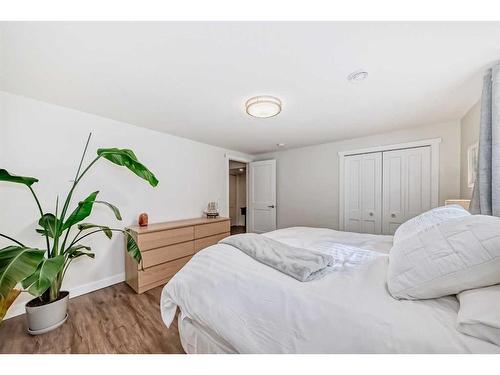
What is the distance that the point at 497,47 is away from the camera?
1245 mm

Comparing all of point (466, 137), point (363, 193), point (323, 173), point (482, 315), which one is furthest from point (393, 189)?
point (482, 315)

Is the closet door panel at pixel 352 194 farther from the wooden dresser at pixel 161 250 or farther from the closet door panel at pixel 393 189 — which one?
the wooden dresser at pixel 161 250

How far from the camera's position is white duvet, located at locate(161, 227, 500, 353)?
692 mm

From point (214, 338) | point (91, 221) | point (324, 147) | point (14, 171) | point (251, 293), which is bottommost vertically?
point (214, 338)

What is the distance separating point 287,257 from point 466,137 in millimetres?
2894

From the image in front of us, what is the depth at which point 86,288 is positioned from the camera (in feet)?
7.64

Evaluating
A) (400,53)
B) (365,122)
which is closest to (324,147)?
(365,122)

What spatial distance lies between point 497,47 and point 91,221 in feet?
13.0

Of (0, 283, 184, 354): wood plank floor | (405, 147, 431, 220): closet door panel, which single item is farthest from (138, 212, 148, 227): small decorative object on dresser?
(405, 147, 431, 220): closet door panel

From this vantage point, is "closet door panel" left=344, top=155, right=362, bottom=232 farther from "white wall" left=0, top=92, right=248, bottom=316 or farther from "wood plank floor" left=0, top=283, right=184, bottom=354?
"wood plank floor" left=0, top=283, right=184, bottom=354

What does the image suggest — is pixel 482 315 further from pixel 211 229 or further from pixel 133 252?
pixel 211 229

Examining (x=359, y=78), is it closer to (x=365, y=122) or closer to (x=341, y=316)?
(x=365, y=122)

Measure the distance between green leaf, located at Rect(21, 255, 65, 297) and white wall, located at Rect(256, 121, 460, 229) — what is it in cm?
369

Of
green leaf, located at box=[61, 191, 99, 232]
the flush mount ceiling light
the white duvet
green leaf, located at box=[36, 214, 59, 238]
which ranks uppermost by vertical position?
the flush mount ceiling light
